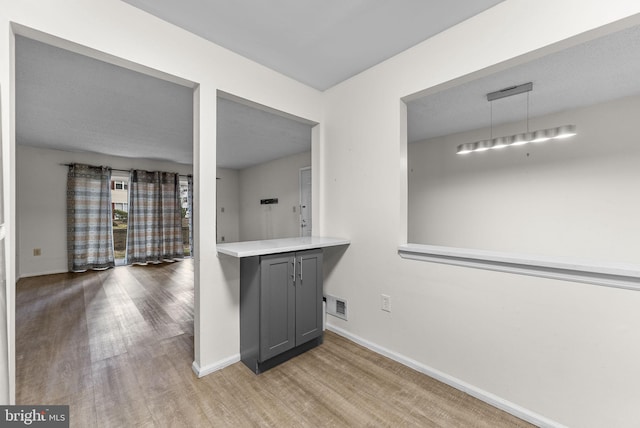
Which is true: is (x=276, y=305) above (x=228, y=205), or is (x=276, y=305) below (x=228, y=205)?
below

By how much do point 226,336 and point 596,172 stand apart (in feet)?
13.9

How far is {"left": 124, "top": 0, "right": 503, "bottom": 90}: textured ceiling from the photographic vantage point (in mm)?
1681

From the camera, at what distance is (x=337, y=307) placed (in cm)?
269

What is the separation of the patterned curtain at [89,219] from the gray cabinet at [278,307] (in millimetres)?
5142

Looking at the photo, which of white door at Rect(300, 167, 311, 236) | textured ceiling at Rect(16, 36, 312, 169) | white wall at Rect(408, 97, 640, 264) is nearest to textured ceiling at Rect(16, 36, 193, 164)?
textured ceiling at Rect(16, 36, 312, 169)

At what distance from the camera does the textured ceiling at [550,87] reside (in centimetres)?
193

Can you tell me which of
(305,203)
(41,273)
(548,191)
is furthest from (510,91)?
(41,273)

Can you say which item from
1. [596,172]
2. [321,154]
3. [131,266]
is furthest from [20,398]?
[596,172]

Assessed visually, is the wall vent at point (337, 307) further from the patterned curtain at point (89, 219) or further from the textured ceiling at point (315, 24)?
the patterned curtain at point (89, 219)

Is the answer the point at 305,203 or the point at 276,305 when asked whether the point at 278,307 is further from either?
the point at 305,203

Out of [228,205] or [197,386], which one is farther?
[228,205]

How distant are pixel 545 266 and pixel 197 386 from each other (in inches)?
→ 94.6

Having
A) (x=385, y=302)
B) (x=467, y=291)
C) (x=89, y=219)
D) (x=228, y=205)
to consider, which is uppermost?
(x=228, y=205)

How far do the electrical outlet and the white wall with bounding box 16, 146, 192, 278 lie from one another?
6392 millimetres
